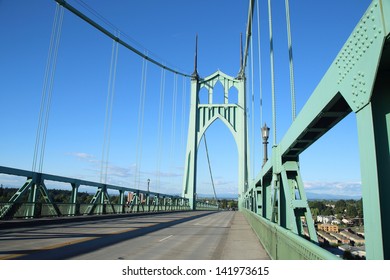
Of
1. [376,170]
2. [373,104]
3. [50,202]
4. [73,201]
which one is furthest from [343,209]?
[73,201]

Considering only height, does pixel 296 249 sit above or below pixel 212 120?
below

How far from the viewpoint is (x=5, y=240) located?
942 cm

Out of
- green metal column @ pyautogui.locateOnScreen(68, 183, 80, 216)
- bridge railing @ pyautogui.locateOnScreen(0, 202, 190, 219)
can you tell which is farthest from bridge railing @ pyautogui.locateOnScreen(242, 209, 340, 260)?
green metal column @ pyautogui.locateOnScreen(68, 183, 80, 216)

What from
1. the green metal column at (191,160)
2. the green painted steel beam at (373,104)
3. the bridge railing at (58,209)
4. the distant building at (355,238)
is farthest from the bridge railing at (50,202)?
the green metal column at (191,160)

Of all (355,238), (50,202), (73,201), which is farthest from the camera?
(73,201)

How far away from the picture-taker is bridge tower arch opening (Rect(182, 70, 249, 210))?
180 ft

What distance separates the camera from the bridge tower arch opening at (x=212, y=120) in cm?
5478

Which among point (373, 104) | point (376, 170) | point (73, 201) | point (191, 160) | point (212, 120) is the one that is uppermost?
point (212, 120)

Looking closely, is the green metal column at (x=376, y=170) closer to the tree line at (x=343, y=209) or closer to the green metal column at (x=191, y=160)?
the tree line at (x=343, y=209)

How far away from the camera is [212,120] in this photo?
5850 cm

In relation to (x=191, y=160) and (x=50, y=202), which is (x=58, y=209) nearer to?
(x=50, y=202)

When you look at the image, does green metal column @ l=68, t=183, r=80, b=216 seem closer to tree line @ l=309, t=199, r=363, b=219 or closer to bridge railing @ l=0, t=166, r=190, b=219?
bridge railing @ l=0, t=166, r=190, b=219

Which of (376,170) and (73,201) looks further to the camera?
(73,201)

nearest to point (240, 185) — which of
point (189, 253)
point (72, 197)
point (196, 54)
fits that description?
point (196, 54)
